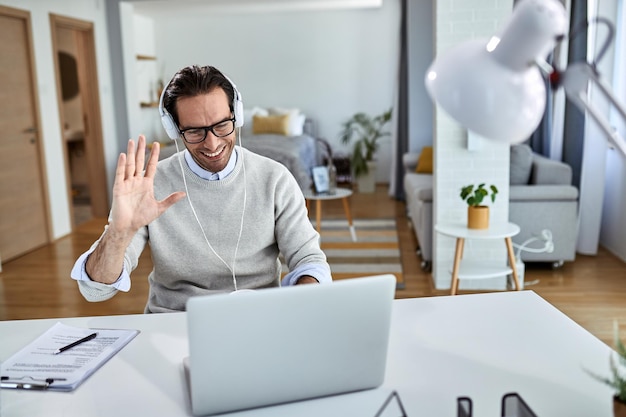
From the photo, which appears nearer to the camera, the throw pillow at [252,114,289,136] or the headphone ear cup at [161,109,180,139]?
the headphone ear cup at [161,109,180,139]

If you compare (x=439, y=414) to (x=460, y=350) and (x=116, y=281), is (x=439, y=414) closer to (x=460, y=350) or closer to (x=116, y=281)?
(x=460, y=350)

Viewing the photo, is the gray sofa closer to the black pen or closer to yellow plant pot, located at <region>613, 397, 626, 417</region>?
the black pen

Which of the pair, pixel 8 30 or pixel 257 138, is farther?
pixel 257 138

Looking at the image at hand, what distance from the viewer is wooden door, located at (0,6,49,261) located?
4871mm

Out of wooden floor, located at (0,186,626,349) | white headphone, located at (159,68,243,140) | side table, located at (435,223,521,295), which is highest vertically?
white headphone, located at (159,68,243,140)

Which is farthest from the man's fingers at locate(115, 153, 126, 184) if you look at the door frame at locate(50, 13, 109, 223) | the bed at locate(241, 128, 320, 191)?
the door frame at locate(50, 13, 109, 223)

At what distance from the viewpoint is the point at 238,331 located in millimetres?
981

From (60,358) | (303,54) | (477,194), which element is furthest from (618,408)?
(303,54)

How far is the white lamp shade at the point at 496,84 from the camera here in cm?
78

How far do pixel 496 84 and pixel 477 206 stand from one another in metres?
2.77

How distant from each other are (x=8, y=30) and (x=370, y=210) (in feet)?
11.7

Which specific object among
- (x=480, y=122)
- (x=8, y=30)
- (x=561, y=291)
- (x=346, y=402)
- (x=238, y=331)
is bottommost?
(x=561, y=291)

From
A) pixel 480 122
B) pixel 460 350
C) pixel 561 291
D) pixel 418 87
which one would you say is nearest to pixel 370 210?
pixel 418 87

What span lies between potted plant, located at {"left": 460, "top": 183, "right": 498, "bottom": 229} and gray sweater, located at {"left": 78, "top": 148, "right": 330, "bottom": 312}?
1863mm
